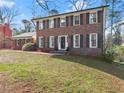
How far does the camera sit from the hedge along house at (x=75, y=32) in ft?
93.4

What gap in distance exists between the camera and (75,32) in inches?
1211

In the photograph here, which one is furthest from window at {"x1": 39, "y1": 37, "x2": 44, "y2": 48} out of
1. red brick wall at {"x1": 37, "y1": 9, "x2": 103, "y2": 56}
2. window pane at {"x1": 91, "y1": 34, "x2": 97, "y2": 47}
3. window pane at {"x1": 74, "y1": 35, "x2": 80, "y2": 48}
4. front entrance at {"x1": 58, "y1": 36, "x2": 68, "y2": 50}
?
window pane at {"x1": 91, "y1": 34, "x2": 97, "y2": 47}

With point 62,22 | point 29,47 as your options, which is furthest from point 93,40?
point 29,47

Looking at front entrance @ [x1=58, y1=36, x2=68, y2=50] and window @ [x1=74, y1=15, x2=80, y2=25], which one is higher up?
window @ [x1=74, y1=15, x2=80, y2=25]

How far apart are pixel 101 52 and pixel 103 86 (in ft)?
48.5

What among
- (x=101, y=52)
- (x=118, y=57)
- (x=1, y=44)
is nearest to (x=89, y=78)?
(x=101, y=52)

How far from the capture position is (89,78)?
14.9m

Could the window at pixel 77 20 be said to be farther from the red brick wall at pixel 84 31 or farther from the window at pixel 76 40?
the window at pixel 76 40

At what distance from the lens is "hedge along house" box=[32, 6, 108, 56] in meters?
28.5

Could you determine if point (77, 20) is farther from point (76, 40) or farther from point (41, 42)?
point (41, 42)

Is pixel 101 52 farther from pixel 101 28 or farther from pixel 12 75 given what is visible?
pixel 12 75

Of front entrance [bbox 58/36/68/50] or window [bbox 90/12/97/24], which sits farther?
front entrance [bbox 58/36/68/50]

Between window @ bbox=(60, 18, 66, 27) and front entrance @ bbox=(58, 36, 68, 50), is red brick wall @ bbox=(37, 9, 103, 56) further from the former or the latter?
front entrance @ bbox=(58, 36, 68, 50)

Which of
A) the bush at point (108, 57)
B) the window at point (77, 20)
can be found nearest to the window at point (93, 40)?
the bush at point (108, 57)
